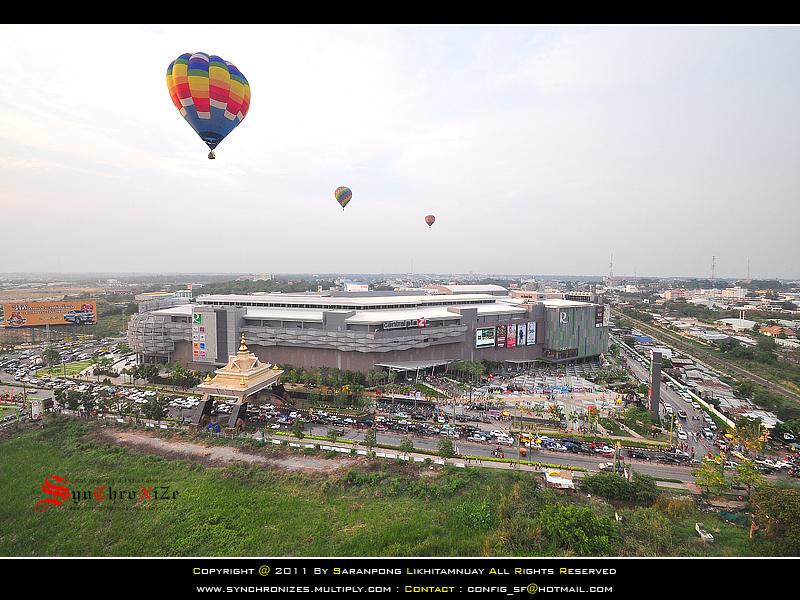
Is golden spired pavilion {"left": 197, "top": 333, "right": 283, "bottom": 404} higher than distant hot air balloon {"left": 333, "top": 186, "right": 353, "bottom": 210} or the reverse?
the reverse

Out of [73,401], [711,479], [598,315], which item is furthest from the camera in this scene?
[598,315]

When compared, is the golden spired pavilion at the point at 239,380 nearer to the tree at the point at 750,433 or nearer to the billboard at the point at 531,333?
the tree at the point at 750,433

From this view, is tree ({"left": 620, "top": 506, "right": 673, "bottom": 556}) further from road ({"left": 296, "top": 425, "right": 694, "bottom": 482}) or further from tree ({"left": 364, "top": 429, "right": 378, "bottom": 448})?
tree ({"left": 364, "top": 429, "right": 378, "bottom": 448})

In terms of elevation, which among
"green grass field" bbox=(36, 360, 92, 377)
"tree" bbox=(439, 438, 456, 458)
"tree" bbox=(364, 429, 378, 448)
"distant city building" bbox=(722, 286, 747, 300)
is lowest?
"green grass field" bbox=(36, 360, 92, 377)

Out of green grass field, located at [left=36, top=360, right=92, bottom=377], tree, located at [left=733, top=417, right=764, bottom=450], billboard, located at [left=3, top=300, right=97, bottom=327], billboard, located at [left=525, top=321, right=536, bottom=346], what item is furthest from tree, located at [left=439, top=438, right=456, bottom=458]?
billboard, located at [left=3, top=300, right=97, bottom=327]

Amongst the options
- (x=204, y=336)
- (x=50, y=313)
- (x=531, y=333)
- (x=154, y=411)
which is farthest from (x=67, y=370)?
(x=531, y=333)

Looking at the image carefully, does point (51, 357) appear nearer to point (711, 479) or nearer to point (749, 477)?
point (711, 479)
